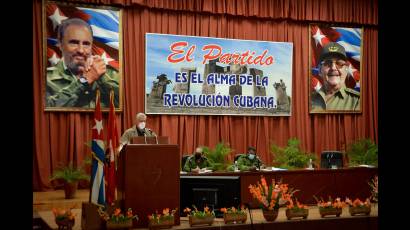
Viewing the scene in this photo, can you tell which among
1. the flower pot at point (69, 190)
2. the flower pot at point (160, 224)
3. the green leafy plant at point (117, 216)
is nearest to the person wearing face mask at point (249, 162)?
the flower pot at point (69, 190)

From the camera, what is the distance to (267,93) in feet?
33.4

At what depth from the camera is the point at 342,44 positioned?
1098 centimetres

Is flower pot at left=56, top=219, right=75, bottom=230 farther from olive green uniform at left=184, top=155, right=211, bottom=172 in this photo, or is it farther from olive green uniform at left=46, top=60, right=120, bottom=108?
olive green uniform at left=46, top=60, right=120, bottom=108

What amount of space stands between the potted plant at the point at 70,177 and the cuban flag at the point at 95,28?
1.91m

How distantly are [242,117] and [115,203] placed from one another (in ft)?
21.3

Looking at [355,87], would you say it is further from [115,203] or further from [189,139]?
[115,203]

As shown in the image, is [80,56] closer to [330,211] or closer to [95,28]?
[95,28]

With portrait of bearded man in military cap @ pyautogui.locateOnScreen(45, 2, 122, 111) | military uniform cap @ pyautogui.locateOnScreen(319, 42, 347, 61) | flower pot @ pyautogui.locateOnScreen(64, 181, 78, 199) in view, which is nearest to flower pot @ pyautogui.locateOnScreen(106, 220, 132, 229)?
flower pot @ pyautogui.locateOnScreen(64, 181, 78, 199)

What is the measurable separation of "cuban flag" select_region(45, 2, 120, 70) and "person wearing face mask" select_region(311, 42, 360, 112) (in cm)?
442

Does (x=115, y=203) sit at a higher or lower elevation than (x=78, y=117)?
lower

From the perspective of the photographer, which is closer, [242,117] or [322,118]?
[242,117]

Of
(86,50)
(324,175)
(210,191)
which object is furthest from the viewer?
(86,50)

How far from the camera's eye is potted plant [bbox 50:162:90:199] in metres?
7.64
